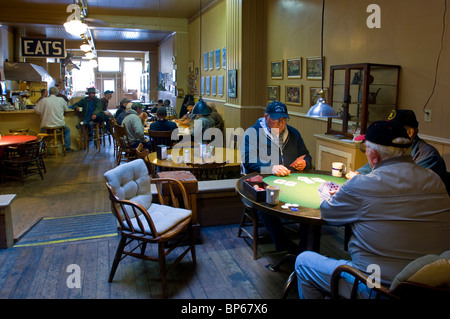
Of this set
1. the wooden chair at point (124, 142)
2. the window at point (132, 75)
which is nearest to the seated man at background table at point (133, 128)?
the wooden chair at point (124, 142)

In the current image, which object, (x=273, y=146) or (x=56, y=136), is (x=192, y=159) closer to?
(x=273, y=146)

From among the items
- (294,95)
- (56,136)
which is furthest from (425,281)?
(56,136)

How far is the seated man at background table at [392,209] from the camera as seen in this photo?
1861 mm

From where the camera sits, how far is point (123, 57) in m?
24.2

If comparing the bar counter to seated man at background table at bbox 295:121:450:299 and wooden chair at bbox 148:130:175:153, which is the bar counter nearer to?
wooden chair at bbox 148:130:175:153

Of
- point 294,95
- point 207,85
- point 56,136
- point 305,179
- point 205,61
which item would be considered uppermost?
point 205,61

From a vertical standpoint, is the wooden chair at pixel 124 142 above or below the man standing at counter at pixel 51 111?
below

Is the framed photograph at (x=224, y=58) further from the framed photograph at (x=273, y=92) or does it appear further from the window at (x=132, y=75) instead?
the window at (x=132, y=75)

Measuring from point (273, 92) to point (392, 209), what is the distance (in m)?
5.99

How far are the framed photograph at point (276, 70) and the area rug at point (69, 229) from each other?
4.19m

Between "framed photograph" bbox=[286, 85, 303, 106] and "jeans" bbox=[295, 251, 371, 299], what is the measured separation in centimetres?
451

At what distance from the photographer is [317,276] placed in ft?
7.38

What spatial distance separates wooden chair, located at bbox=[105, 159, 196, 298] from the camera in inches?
114
